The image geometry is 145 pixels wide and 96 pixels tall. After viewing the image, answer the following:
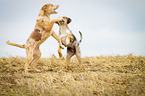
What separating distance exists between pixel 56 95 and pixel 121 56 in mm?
5020

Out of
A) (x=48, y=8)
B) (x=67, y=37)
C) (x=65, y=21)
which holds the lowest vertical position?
(x=67, y=37)

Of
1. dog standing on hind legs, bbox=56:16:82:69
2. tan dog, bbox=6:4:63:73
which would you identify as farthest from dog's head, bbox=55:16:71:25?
tan dog, bbox=6:4:63:73

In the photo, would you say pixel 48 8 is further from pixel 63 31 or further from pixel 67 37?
pixel 67 37

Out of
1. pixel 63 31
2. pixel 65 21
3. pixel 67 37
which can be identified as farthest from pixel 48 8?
pixel 67 37

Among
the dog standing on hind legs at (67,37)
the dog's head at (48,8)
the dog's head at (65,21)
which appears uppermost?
the dog's head at (48,8)

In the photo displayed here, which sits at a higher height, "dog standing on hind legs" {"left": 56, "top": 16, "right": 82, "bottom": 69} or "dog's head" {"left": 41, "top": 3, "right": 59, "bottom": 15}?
"dog's head" {"left": 41, "top": 3, "right": 59, "bottom": 15}

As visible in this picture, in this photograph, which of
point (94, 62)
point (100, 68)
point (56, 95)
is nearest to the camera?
point (56, 95)

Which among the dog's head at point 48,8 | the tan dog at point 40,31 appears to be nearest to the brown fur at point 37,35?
the tan dog at point 40,31

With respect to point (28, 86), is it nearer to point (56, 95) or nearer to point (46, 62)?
point (56, 95)

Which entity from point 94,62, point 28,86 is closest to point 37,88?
point 28,86

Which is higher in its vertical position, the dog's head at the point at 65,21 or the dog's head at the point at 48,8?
the dog's head at the point at 48,8

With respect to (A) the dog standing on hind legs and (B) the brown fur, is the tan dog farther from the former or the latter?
(A) the dog standing on hind legs

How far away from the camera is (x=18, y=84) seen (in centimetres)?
397

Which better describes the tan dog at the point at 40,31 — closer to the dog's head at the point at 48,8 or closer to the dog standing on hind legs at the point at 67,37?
the dog's head at the point at 48,8
